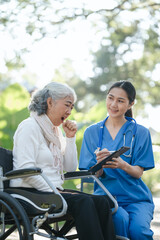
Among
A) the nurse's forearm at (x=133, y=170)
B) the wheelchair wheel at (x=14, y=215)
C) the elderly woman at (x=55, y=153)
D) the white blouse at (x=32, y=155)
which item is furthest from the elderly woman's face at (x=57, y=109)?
the wheelchair wheel at (x=14, y=215)

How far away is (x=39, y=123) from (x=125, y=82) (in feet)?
2.64

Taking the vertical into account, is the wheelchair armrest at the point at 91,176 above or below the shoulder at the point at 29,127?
below

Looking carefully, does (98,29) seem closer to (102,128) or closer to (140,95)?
(102,128)

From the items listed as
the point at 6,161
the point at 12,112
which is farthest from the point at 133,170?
the point at 12,112

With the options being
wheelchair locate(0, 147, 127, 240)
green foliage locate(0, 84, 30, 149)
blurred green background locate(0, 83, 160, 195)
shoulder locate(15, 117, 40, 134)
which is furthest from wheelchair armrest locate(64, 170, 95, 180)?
green foliage locate(0, 84, 30, 149)

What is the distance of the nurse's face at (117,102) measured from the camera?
133 inches

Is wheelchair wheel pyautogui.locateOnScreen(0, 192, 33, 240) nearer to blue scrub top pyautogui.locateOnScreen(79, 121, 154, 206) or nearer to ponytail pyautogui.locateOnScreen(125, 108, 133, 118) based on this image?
blue scrub top pyautogui.locateOnScreen(79, 121, 154, 206)

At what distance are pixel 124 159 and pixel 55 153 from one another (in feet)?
1.76

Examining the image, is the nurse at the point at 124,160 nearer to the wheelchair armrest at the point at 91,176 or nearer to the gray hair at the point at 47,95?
the wheelchair armrest at the point at 91,176

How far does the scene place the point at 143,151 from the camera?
3.34 metres

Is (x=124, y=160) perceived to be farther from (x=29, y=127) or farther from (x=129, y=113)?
(x=29, y=127)

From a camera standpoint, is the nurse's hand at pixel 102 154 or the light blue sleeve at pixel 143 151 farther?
the light blue sleeve at pixel 143 151

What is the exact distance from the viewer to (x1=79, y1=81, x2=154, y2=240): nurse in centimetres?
306

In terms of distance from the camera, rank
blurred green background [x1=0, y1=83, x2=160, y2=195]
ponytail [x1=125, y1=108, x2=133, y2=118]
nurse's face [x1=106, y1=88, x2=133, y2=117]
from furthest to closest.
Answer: blurred green background [x1=0, y1=83, x2=160, y2=195] < ponytail [x1=125, y1=108, x2=133, y2=118] < nurse's face [x1=106, y1=88, x2=133, y2=117]
